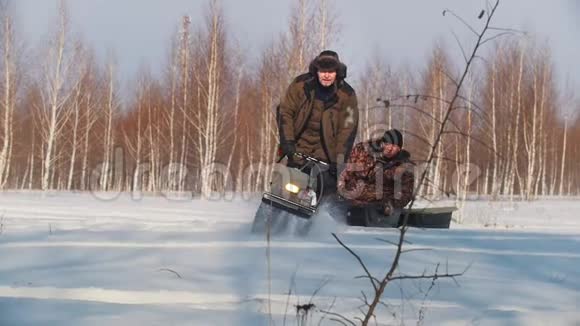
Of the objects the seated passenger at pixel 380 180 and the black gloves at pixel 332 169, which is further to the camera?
the seated passenger at pixel 380 180

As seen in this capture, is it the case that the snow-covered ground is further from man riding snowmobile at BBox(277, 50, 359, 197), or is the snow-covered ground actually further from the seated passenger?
the seated passenger

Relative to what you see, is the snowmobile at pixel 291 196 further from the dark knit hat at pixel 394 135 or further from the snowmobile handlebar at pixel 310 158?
the dark knit hat at pixel 394 135

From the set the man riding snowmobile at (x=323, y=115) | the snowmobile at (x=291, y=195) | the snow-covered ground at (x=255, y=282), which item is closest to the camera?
the snow-covered ground at (x=255, y=282)

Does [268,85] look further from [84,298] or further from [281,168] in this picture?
[84,298]

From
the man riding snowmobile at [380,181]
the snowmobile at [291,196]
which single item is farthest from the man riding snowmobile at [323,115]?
the man riding snowmobile at [380,181]

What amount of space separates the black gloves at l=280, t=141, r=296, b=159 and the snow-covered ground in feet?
2.58

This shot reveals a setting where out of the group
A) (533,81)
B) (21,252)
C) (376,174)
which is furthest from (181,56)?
(21,252)

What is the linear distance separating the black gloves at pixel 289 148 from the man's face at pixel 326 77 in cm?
61

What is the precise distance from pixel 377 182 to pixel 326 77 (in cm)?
129

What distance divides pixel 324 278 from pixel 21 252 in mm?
1715

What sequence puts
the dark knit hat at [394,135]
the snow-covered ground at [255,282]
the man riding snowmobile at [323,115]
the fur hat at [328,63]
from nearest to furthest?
the snow-covered ground at [255,282]
the dark knit hat at [394,135]
the fur hat at [328,63]
the man riding snowmobile at [323,115]

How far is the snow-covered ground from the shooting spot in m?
1.98

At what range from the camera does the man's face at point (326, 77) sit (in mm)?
4785

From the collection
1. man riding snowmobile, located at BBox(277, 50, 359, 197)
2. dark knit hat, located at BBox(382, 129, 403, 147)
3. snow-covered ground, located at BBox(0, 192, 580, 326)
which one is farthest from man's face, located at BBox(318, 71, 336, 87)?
snow-covered ground, located at BBox(0, 192, 580, 326)
